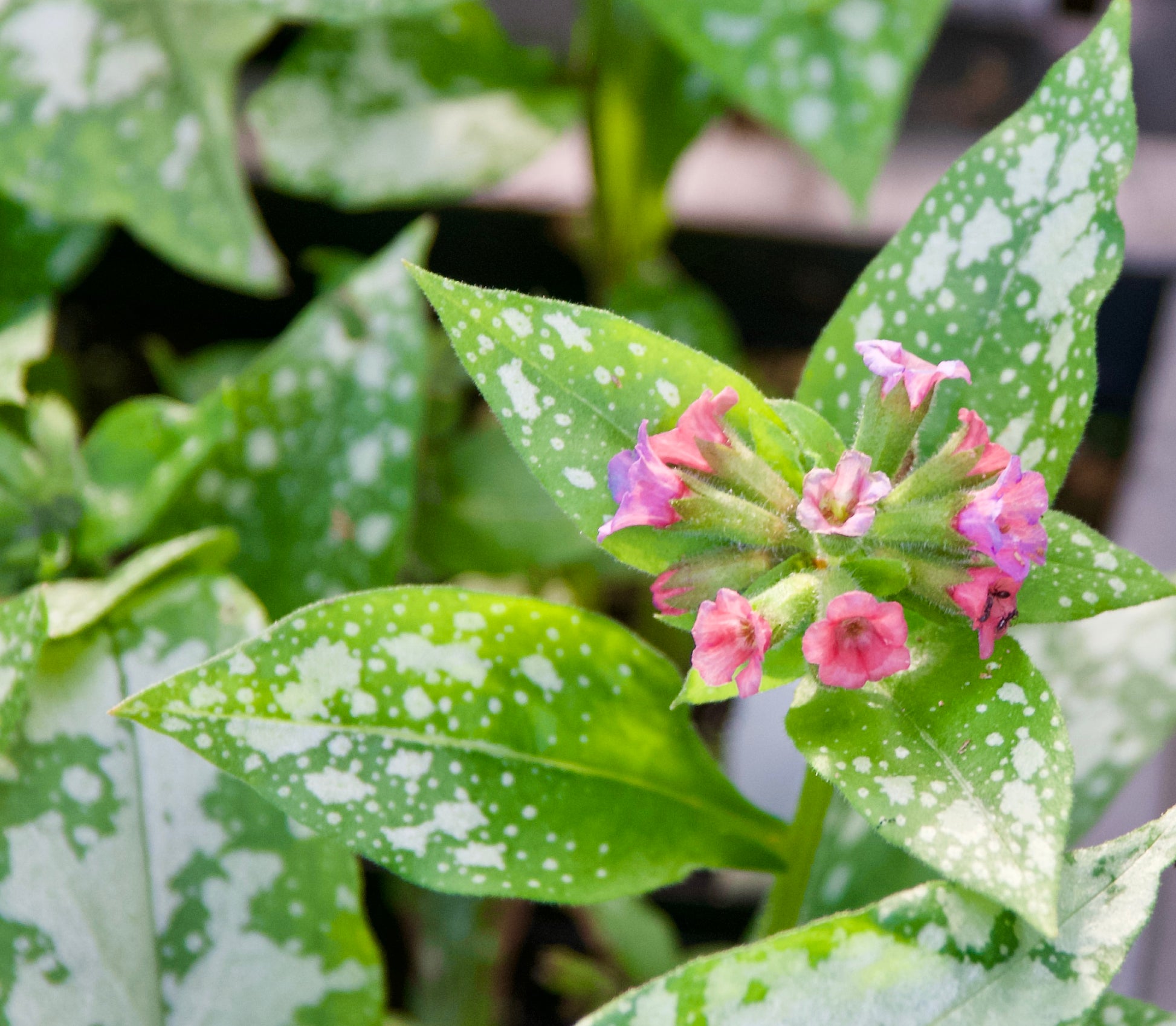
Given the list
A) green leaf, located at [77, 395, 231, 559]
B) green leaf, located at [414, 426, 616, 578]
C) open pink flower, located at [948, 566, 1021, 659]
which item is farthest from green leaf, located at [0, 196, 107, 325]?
open pink flower, located at [948, 566, 1021, 659]

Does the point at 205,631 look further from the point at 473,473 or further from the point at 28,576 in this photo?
the point at 473,473

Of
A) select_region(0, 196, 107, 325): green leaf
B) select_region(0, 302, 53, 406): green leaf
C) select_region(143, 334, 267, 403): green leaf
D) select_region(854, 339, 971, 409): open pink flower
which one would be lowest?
select_region(143, 334, 267, 403): green leaf

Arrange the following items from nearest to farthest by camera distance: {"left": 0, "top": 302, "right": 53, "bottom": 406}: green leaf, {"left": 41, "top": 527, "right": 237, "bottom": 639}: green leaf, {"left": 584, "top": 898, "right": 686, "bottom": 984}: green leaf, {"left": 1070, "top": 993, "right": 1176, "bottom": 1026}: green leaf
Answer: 1. {"left": 1070, "top": 993, "right": 1176, "bottom": 1026}: green leaf
2. {"left": 41, "top": 527, "right": 237, "bottom": 639}: green leaf
3. {"left": 0, "top": 302, "right": 53, "bottom": 406}: green leaf
4. {"left": 584, "top": 898, "right": 686, "bottom": 984}: green leaf

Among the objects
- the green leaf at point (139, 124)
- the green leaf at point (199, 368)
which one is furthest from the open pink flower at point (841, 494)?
the green leaf at point (199, 368)

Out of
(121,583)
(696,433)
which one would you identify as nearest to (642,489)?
(696,433)

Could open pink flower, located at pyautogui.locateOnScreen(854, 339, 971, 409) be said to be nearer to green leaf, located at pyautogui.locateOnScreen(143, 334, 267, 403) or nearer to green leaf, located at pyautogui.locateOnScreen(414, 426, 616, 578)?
green leaf, located at pyautogui.locateOnScreen(414, 426, 616, 578)

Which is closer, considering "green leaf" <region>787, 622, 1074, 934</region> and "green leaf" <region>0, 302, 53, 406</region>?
"green leaf" <region>787, 622, 1074, 934</region>

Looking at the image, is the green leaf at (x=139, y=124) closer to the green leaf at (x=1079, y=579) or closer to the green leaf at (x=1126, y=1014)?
the green leaf at (x=1079, y=579)

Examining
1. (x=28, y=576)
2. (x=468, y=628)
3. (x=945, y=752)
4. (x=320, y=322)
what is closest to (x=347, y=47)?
(x=320, y=322)
